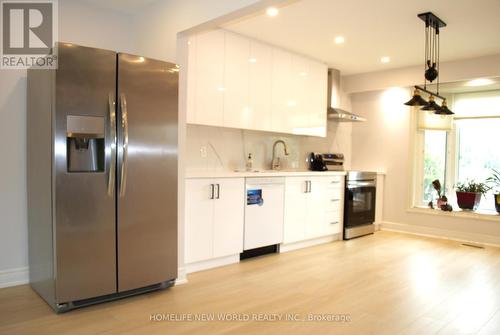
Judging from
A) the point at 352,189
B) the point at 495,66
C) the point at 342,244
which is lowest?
the point at 342,244

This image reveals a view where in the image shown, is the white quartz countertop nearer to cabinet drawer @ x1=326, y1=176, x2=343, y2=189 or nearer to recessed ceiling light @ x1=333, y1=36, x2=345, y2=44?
cabinet drawer @ x1=326, y1=176, x2=343, y2=189

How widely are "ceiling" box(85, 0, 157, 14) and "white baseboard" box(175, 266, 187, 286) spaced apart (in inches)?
95.1

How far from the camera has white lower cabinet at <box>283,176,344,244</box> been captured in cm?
439

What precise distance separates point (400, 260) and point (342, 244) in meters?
0.90

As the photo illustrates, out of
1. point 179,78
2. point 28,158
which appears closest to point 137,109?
point 179,78

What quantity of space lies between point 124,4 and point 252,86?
1.58 metres

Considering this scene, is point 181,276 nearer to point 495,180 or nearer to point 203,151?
point 203,151

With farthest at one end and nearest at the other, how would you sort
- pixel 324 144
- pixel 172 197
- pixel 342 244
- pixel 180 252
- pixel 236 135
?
pixel 324 144 < pixel 342 244 < pixel 236 135 < pixel 180 252 < pixel 172 197

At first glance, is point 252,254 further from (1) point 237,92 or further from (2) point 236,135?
(1) point 237,92

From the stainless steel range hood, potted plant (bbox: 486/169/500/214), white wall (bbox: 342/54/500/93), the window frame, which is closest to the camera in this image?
white wall (bbox: 342/54/500/93)

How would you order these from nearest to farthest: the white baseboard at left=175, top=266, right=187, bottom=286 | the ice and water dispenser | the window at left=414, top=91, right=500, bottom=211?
the ice and water dispenser
the white baseboard at left=175, top=266, right=187, bottom=286
the window at left=414, top=91, right=500, bottom=211

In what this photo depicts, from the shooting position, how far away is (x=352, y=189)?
5262 millimetres

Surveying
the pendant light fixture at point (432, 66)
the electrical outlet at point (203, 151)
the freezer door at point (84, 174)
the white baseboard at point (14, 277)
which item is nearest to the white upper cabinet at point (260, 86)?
A: the electrical outlet at point (203, 151)

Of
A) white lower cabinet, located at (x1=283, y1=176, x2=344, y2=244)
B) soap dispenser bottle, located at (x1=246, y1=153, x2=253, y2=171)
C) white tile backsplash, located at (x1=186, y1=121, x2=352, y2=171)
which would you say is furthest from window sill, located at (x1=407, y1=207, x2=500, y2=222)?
soap dispenser bottle, located at (x1=246, y1=153, x2=253, y2=171)
